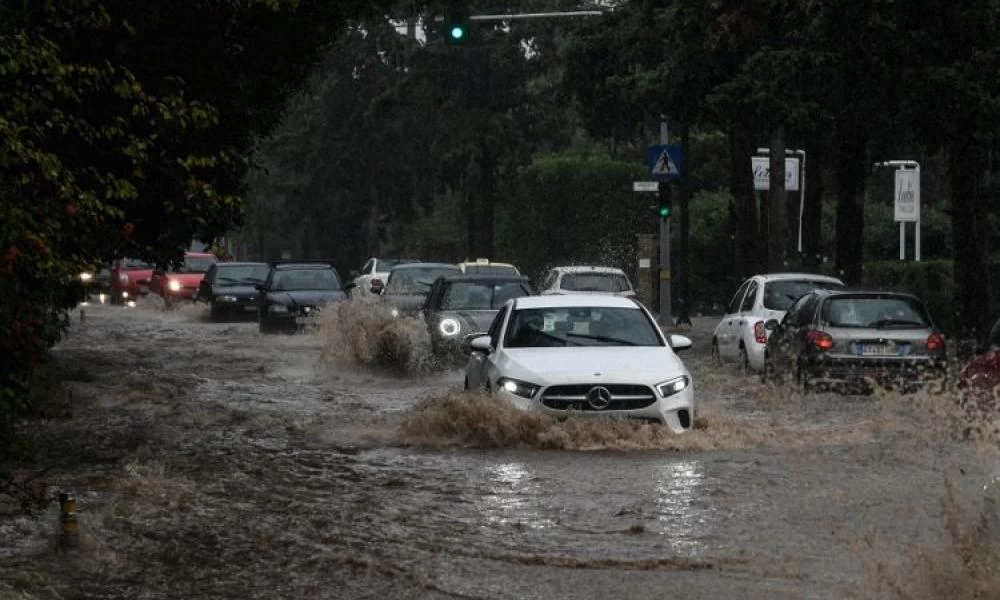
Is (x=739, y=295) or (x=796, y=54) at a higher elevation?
(x=796, y=54)

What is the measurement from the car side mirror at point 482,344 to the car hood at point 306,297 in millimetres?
19989

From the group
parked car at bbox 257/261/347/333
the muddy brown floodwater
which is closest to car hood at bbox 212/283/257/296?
parked car at bbox 257/261/347/333

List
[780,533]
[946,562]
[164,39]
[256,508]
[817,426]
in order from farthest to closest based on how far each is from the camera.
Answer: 1. [817,426]
2. [164,39]
3. [256,508]
4. [780,533]
5. [946,562]

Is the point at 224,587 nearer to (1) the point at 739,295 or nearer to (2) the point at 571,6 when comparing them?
(1) the point at 739,295

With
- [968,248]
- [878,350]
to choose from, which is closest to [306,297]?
[968,248]

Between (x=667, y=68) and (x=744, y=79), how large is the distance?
6.61m

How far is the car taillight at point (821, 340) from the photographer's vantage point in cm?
2211

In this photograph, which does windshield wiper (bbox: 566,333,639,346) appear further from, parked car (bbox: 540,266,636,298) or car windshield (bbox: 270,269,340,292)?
car windshield (bbox: 270,269,340,292)

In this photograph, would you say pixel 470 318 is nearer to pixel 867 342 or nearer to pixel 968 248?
pixel 867 342

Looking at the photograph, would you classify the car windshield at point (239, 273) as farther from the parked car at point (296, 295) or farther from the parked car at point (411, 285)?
the parked car at point (411, 285)

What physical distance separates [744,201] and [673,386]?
82.5 ft

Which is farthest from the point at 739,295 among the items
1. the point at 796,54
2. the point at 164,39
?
the point at 164,39

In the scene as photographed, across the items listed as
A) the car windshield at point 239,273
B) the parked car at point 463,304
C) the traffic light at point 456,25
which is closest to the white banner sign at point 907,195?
the traffic light at point 456,25

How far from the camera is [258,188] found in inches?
3684
